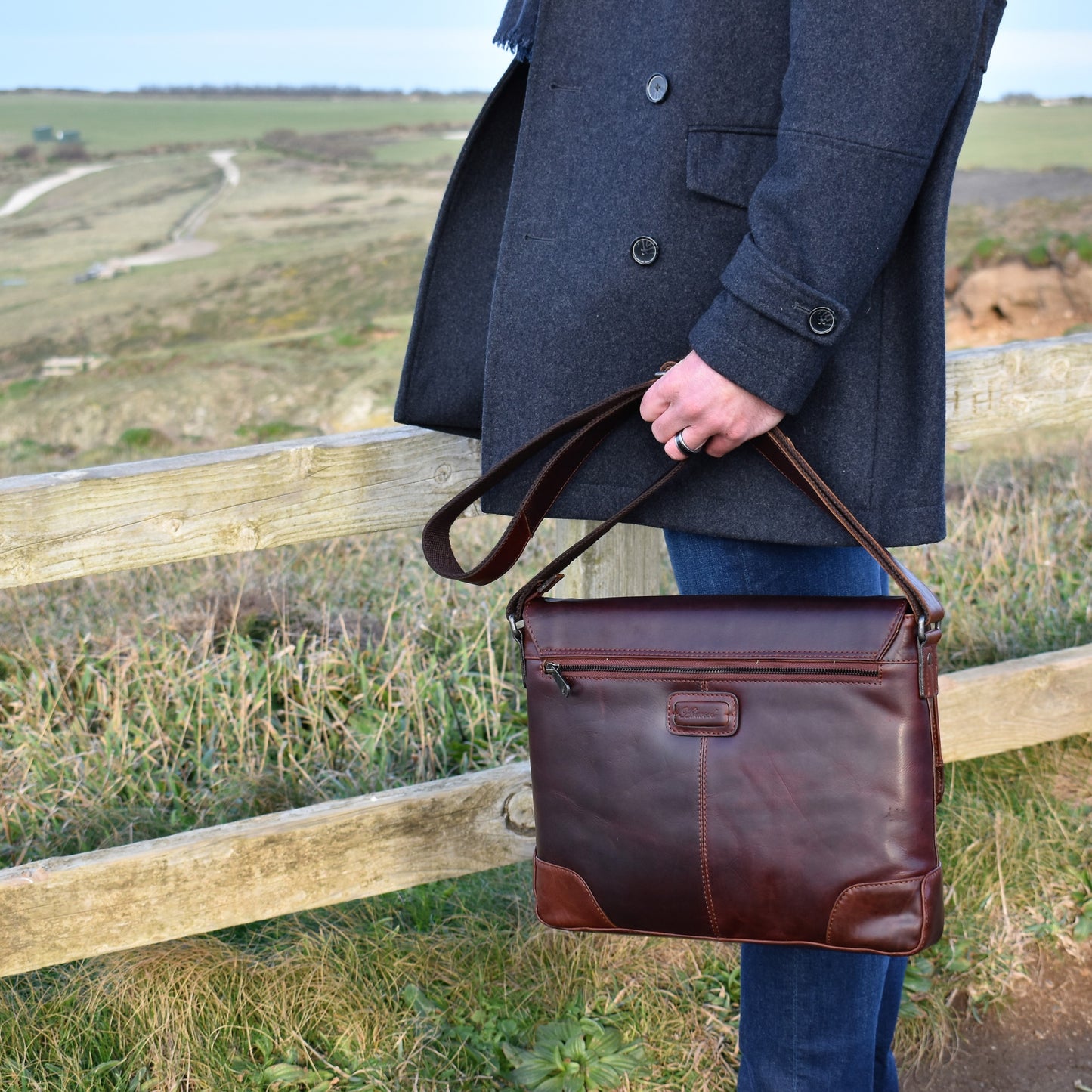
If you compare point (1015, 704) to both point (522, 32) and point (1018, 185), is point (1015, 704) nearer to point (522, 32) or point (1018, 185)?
point (522, 32)

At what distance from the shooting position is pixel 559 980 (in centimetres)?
175

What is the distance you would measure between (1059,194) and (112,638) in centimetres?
2510

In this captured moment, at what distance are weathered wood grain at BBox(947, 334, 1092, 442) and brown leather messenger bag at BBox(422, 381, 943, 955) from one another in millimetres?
901

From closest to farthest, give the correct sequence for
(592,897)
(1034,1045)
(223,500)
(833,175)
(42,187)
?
(833,175) → (592,897) → (223,500) → (1034,1045) → (42,187)

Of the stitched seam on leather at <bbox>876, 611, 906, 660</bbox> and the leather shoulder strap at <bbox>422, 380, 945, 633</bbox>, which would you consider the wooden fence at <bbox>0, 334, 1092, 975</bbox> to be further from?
the stitched seam on leather at <bbox>876, 611, 906, 660</bbox>

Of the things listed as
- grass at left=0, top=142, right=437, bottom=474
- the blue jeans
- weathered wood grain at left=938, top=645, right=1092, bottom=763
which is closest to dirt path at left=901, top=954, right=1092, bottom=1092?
weathered wood grain at left=938, top=645, right=1092, bottom=763

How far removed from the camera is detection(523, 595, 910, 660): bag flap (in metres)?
1.02

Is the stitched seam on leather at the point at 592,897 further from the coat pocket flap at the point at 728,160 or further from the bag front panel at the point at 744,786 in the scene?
the coat pocket flap at the point at 728,160

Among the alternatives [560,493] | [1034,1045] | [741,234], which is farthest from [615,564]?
[1034,1045]

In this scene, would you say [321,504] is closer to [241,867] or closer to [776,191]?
[241,867]

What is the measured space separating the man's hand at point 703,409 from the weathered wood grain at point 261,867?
791mm

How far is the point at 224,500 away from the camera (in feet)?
4.86

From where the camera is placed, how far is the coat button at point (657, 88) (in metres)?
1.02

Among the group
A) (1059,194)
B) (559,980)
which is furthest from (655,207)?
(1059,194)
